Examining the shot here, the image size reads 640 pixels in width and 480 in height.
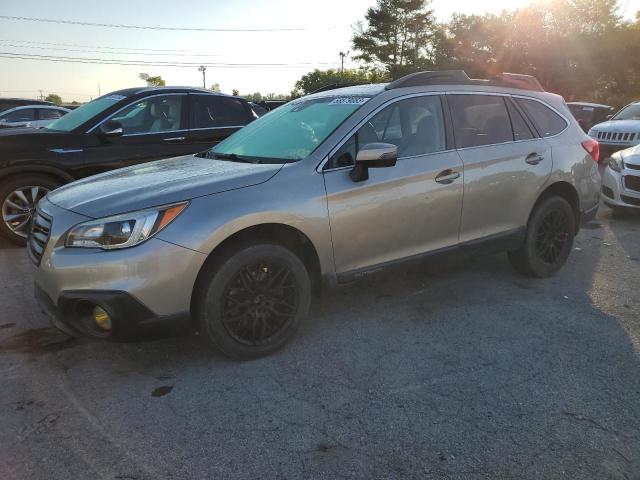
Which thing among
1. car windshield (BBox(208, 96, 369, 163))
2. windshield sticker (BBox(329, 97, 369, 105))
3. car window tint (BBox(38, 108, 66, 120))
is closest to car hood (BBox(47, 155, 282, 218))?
car windshield (BBox(208, 96, 369, 163))

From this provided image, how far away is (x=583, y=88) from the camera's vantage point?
34.6 metres

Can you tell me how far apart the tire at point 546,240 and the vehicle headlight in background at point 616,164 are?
329 cm

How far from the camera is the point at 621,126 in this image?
1099cm

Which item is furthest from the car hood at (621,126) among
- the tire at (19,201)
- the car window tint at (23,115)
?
the car window tint at (23,115)

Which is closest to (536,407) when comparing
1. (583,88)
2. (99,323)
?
(99,323)

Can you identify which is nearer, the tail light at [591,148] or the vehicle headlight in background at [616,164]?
the tail light at [591,148]

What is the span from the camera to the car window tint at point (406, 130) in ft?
11.6

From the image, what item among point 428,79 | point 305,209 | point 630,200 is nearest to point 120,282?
point 305,209

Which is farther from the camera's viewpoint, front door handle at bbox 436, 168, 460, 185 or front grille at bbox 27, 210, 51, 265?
front door handle at bbox 436, 168, 460, 185

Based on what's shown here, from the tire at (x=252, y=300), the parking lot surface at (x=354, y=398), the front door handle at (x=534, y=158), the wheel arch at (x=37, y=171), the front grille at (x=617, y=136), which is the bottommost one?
the parking lot surface at (x=354, y=398)

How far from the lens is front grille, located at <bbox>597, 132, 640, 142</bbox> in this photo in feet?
35.2

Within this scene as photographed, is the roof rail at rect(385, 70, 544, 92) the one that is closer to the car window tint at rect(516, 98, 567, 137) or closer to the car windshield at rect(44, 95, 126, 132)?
the car window tint at rect(516, 98, 567, 137)

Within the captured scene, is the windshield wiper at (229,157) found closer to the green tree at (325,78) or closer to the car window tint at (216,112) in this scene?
the car window tint at (216,112)

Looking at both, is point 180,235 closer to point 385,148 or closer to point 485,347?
point 385,148
